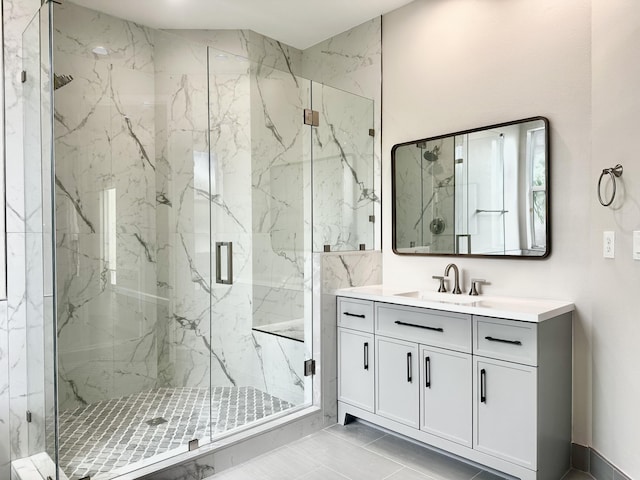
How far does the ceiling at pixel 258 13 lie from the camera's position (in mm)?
3105

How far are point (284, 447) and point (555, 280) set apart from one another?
181 centimetres

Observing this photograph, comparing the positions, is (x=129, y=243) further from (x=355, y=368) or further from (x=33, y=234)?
(x=355, y=368)

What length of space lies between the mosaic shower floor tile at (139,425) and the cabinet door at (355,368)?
2.27 ft

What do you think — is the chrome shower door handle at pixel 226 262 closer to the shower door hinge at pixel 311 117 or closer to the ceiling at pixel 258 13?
the shower door hinge at pixel 311 117

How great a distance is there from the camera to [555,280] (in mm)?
2516

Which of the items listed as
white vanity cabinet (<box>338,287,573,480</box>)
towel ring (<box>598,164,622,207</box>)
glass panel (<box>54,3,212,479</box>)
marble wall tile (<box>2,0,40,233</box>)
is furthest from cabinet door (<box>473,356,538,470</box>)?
marble wall tile (<box>2,0,40,233</box>)

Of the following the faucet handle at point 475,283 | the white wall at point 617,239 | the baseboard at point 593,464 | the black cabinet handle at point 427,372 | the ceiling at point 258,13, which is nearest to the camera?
the white wall at point 617,239

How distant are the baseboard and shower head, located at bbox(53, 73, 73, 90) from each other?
10.1 ft

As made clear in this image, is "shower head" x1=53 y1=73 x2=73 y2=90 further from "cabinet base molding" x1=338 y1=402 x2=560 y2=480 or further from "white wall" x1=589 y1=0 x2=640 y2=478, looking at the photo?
"white wall" x1=589 y1=0 x2=640 y2=478

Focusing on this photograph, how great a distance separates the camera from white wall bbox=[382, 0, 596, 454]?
2.42 meters

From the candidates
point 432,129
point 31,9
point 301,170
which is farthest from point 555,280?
point 31,9

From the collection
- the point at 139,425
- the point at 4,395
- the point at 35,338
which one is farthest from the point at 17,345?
the point at 139,425

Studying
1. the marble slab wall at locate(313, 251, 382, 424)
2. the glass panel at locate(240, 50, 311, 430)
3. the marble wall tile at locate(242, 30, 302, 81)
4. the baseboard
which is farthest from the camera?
the marble wall tile at locate(242, 30, 302, 81)

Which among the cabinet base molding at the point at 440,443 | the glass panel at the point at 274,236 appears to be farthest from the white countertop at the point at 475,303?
the cabinet base molding at the point at 440,443
